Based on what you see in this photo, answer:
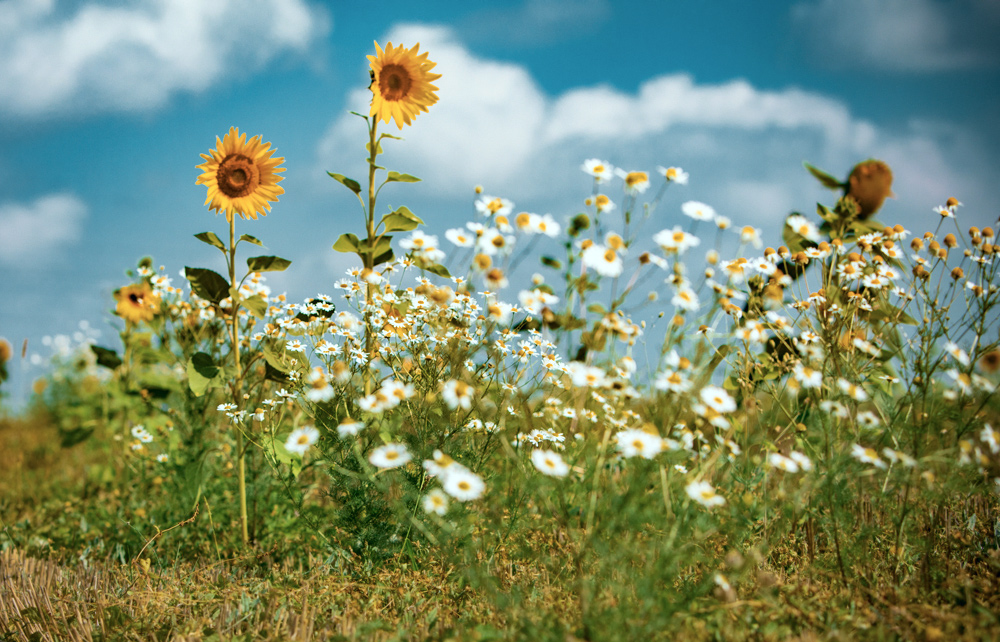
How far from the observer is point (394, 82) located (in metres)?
3.14

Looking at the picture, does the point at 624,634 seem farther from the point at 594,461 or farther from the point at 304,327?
the point at 304,327

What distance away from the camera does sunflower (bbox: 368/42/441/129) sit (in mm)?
3055

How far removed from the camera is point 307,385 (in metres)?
2.75

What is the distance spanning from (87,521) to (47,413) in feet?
17.9

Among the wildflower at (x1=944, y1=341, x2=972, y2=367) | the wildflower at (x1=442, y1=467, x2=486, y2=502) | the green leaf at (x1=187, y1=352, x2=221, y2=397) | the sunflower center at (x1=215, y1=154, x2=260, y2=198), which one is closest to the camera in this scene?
the wildflower at (x1=442, y1=467, x2=486, y2=502)

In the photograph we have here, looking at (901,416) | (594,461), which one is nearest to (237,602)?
(594,461)

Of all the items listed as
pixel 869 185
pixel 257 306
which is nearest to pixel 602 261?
pixel 257 306

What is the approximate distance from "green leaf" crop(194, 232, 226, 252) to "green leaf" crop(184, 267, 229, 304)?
0.13m

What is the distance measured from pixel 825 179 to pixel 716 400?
9.39ft

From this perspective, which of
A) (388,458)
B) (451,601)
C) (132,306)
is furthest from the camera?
(132,306)

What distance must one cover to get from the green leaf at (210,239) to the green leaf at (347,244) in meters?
0.57

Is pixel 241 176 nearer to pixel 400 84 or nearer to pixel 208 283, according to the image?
pixel 208 283

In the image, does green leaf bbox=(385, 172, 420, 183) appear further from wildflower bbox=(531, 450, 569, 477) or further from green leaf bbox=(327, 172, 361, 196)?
wildflower bbox=(531, 450, 569, 477)

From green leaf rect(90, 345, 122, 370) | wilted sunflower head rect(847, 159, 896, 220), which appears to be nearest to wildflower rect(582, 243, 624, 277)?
wilted sunflower head rect(847, 159, 896, 220)
